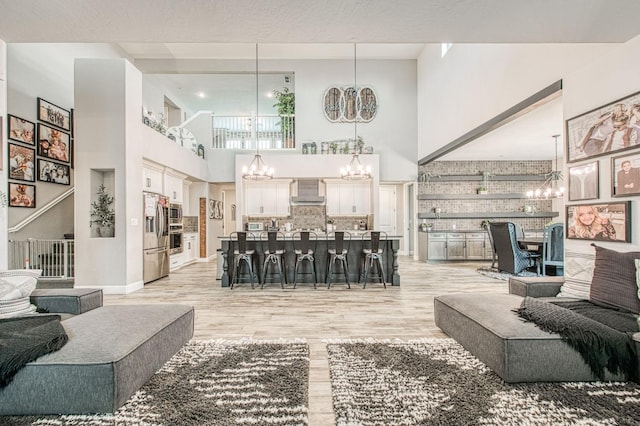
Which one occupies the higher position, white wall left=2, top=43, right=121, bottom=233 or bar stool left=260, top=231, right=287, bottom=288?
white wall left=2, top=43, right=121, bottom=233

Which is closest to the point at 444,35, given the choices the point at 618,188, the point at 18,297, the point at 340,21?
the point at 340,21

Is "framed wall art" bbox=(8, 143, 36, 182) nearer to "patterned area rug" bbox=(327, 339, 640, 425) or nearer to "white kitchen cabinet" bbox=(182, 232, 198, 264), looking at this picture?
"white kitchen cabinet" bbox=(182, 232, 198, 264)

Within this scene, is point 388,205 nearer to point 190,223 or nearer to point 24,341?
point 190,223

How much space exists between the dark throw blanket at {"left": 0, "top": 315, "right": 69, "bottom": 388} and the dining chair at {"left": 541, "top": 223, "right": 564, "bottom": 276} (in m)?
6.99

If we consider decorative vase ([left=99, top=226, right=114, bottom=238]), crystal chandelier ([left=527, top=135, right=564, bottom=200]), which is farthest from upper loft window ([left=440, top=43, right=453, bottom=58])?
decorative vase ([left=99, top=226, right=114, bottom=238])

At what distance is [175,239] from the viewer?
8156mm

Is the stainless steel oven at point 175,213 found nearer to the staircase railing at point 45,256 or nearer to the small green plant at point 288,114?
the staircase railing at point 45,256

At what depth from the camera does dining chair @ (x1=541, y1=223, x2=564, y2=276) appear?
6.07 metres

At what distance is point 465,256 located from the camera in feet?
30.1

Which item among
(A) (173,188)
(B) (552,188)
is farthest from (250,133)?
(B) (552,188)

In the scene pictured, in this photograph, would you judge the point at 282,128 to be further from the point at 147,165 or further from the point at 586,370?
the point at 586,370

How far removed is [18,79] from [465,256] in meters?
10.4

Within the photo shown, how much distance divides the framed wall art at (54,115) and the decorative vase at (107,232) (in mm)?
2633

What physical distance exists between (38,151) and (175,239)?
3.11 meters
